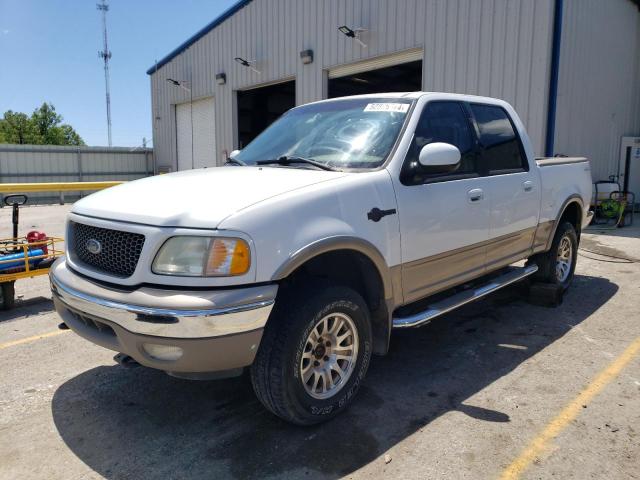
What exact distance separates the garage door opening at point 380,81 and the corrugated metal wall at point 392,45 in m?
1.49

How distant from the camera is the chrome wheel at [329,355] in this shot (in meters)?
3.04

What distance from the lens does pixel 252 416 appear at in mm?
3264

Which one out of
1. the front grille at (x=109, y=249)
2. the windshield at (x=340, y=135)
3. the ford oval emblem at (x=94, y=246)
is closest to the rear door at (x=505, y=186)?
the windshield at (x=340, y=135)

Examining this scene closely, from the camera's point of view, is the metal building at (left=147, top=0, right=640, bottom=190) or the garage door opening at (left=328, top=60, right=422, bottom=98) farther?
the garage door opening at (left=328, top=60, right=422, bottom=98)

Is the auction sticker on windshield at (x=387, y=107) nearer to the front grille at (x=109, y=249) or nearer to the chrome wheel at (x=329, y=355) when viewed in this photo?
the chrome wheel at (x=329, y=355)

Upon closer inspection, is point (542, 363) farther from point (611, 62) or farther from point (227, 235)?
point (611, 62)

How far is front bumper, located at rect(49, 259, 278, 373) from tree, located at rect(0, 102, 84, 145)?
55.5 meters

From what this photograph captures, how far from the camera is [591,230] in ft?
37.2

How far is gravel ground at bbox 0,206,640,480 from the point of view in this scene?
9.04ft

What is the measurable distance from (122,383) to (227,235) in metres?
1.82

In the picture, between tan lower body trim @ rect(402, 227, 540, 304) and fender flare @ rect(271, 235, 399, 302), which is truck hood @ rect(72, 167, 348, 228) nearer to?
fender flare @ rect(271, 235, 399, 302)

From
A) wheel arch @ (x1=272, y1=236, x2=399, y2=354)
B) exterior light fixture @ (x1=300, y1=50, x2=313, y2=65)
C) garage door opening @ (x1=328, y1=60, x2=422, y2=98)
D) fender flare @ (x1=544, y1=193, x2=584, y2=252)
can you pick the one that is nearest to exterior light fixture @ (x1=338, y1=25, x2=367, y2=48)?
exterior light fixture @ (x1=300, y1=50, x2=313, y2=65)

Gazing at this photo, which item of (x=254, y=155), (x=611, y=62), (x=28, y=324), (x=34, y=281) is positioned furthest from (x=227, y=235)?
(x=611, y=62)

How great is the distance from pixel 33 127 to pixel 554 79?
5358 cm
